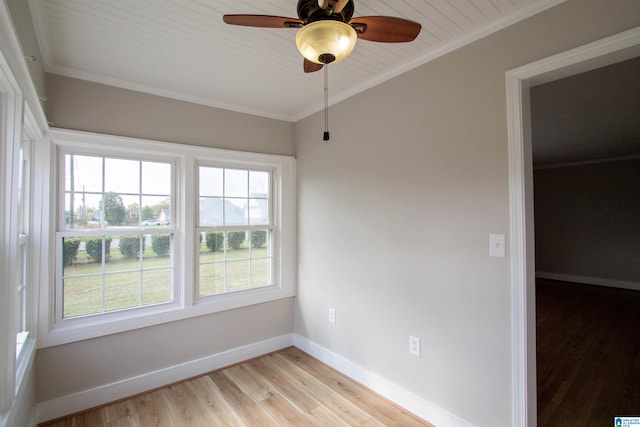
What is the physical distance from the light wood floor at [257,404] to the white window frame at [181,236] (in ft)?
1.85

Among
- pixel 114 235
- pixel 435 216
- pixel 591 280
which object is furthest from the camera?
pixel 591 280

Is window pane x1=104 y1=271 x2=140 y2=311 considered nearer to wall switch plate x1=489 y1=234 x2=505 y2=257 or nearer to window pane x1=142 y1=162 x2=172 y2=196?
window pane x1=142 y1=162 x2=172 y2=196

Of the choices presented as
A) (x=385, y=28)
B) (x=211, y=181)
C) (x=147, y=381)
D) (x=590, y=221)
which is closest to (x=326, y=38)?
(x=385, y=28)

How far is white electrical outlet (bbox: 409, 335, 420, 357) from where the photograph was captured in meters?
2.11

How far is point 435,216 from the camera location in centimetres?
202

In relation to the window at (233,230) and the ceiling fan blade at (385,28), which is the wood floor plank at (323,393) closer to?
the window at (233,230)

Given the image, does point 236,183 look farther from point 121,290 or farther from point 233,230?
point 121,290

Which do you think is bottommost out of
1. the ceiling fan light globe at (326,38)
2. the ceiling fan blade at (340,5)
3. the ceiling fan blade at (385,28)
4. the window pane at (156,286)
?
the window pane at (156,286)

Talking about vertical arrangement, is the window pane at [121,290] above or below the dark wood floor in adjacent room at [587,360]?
above

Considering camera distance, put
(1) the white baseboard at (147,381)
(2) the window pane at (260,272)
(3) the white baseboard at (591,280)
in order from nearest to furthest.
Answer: (1) the white baseboard at (147,381) → (2) the window pane at (260,272) → (3) the white baseboard at (591,280)

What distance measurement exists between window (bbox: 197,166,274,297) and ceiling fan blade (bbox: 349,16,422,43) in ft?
6.63

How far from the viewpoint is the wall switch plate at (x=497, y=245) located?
1.68 metres

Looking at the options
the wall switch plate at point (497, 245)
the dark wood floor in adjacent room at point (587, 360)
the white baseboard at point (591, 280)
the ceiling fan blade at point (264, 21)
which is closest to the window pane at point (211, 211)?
the ceiling fan blade at point (264, 21)

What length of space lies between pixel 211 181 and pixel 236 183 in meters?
0.26
